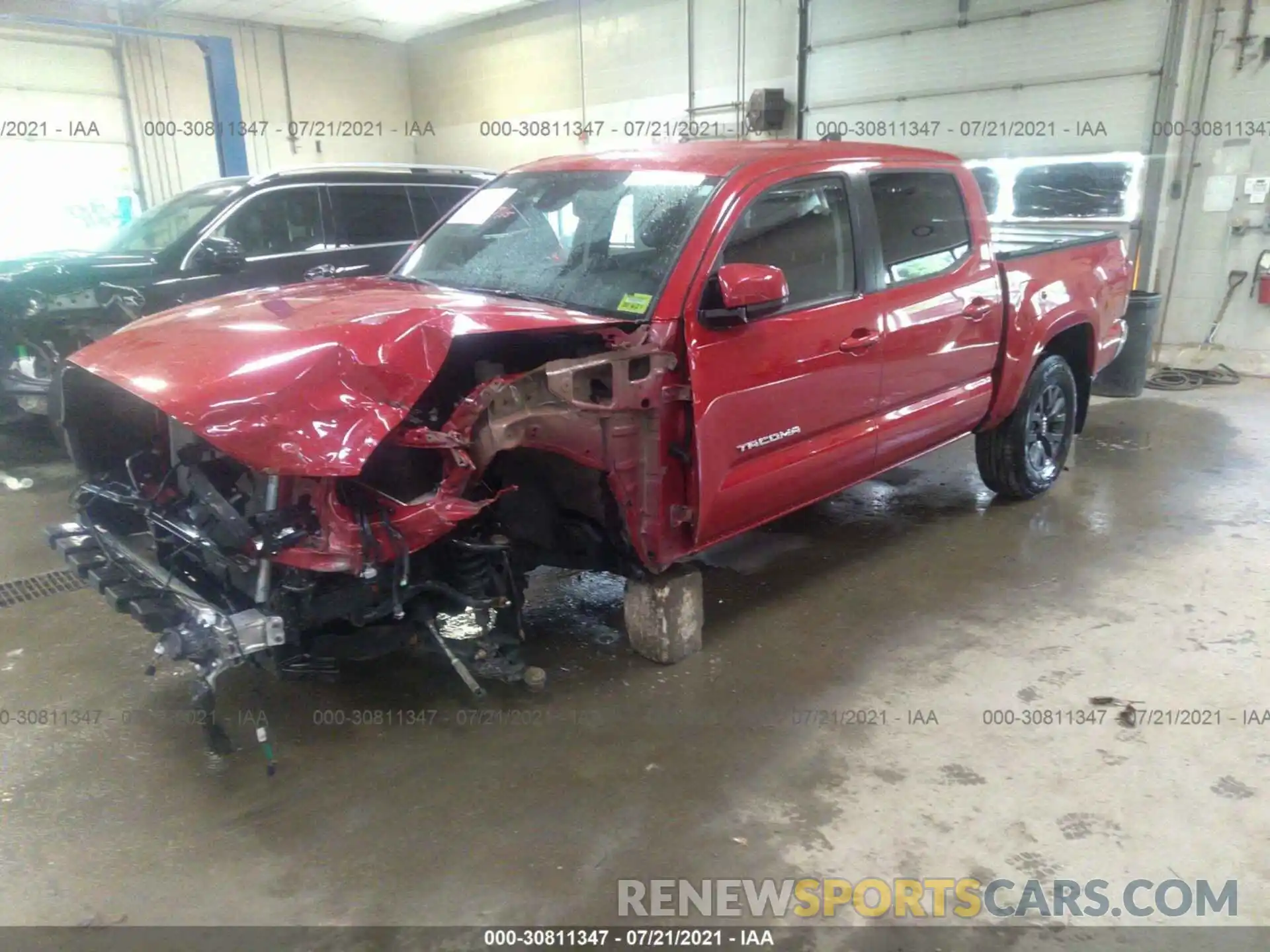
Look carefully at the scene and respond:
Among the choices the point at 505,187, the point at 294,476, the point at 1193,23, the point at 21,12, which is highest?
the point at 21,12

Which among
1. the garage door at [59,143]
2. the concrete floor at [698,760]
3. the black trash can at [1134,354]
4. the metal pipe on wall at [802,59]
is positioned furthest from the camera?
the garage door at [59,143]

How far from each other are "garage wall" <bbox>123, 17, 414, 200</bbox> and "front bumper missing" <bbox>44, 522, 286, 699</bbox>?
1176cm

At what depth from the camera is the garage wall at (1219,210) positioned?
739cm

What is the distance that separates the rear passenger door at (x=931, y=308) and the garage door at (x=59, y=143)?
1125 centimetres

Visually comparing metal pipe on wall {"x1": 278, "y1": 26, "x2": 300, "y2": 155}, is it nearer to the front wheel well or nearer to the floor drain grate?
the floor drain grate

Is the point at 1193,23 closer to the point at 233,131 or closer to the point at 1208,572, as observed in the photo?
the point at 1208,572

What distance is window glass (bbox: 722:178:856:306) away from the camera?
3.17 meters

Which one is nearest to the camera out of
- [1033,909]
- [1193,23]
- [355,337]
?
[1033,909]

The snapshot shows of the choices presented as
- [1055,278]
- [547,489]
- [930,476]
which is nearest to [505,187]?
[547,489]

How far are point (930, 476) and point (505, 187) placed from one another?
123 inches

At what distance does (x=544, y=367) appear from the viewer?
2.59 m

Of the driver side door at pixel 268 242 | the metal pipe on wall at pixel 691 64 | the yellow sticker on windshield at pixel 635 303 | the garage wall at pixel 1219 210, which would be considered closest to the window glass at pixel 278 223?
the driver side door at pixel 268 242

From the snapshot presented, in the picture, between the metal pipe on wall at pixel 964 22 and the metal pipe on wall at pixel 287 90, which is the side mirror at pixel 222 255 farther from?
the metal pipe on wall at pixel 287 90

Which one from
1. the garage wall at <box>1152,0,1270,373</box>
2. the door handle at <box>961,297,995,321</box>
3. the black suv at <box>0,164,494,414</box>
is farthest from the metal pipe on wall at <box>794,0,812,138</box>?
the door handle at <box>961,297,995,321</box>
